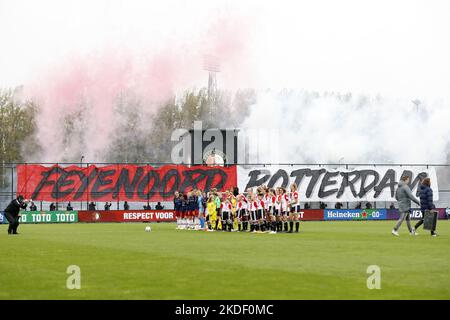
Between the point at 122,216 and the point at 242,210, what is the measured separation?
20335mm

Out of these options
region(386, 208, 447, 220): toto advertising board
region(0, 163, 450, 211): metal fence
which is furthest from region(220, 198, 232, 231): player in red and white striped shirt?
region(386, 208, 447, 220): toto advertising board

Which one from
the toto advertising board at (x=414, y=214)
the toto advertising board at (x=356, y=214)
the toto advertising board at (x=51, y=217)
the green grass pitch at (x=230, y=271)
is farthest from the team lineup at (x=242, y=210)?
the toto advertising board at (x=414, y=214)

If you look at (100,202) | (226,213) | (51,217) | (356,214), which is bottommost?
(51,217)

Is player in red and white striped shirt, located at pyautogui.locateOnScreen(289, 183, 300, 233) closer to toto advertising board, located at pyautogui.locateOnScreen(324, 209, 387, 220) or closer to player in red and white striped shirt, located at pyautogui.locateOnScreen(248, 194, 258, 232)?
player in red and white striped shirt, located at pyautogui.locateOnScreen(248, 194, 258, 232)

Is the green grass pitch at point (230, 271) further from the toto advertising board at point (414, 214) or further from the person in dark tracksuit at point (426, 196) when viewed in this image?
the toto advertising board at point (414, 214)

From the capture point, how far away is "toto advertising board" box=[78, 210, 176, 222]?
188ft

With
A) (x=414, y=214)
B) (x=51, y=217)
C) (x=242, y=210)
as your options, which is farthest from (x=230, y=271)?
(x=414, y=214)

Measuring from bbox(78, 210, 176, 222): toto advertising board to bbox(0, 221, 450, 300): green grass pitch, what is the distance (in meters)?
32.4

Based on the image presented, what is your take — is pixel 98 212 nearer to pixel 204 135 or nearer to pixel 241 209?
pixel 204 135

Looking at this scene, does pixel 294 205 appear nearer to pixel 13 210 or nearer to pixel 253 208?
pixel 253 208

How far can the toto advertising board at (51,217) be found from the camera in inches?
2188

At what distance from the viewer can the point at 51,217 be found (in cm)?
5662
